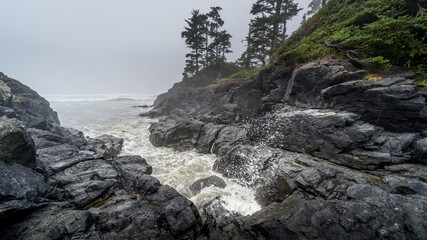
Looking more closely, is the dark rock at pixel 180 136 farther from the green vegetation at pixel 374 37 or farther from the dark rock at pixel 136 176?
the green vegetation at pixel 374 37

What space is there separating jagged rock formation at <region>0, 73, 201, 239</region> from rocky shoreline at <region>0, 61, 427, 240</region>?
0.10ft

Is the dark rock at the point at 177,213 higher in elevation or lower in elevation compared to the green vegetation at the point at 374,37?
lower

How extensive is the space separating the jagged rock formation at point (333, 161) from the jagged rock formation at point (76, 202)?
173 cm

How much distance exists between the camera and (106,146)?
41.7 ft

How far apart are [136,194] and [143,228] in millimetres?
2266

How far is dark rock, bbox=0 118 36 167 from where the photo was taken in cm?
482

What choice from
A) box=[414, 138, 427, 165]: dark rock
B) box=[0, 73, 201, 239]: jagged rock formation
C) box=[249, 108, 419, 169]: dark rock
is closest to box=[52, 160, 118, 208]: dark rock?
box=[0, 73, 201, 239]: jagged rock formation

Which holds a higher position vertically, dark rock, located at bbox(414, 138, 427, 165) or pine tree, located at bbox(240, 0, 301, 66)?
pine tree, located at bbox(240, 0, 301, 66)

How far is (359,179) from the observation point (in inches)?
227

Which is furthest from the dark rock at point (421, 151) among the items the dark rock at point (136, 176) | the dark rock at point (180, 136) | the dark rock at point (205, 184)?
the dark rock at point (180, 136)

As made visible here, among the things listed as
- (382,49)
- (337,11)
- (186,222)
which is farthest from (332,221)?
(337,11)

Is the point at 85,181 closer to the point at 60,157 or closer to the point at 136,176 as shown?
the point at 136,176

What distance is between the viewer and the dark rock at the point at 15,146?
4.82m

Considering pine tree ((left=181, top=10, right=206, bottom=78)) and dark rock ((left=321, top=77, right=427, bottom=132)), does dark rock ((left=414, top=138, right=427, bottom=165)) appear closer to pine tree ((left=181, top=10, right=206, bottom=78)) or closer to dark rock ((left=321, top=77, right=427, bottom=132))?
dark rock ((left=321, top=77, right=427, bottom=132))
